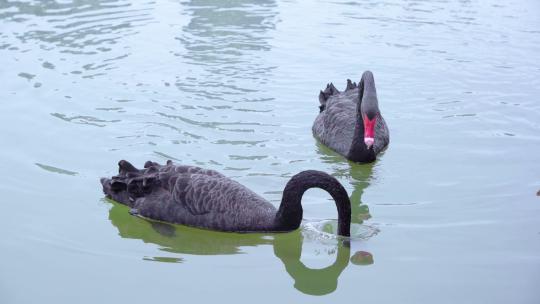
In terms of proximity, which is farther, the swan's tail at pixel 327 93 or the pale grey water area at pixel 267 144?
the swan's tail at pixel 327 93

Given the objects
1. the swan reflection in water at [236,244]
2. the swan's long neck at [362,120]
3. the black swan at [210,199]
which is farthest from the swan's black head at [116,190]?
the swan's long neck at [362,120]

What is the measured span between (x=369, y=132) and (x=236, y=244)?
1871 mm

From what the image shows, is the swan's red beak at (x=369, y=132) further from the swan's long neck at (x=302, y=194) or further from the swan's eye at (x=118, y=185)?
the swan's eye at (x=118, y=185)

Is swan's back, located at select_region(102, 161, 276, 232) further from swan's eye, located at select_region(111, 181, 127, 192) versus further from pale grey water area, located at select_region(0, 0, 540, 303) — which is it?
pale grey water area, located at select_region(0, 0, 540, 303)

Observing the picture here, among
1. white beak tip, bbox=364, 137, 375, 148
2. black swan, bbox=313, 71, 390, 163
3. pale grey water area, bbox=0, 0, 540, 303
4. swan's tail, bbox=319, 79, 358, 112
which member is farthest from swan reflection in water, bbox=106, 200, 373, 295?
swan's tail, bbox=319, 79, 358, 112

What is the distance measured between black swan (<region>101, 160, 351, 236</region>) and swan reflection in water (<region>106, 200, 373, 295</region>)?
0.20 ft

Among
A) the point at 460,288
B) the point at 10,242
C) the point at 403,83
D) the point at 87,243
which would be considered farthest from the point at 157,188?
the point at 403,83

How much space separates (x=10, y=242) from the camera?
5680 mm

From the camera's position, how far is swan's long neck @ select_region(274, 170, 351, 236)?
5.64 metres

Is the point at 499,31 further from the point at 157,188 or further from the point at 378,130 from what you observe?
the point at 157,188

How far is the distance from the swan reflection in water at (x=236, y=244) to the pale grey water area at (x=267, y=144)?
0.02 m

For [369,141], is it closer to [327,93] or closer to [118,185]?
[327,93]

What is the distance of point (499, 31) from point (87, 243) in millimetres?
7996

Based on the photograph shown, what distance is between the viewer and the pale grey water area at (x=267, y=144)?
531cm
